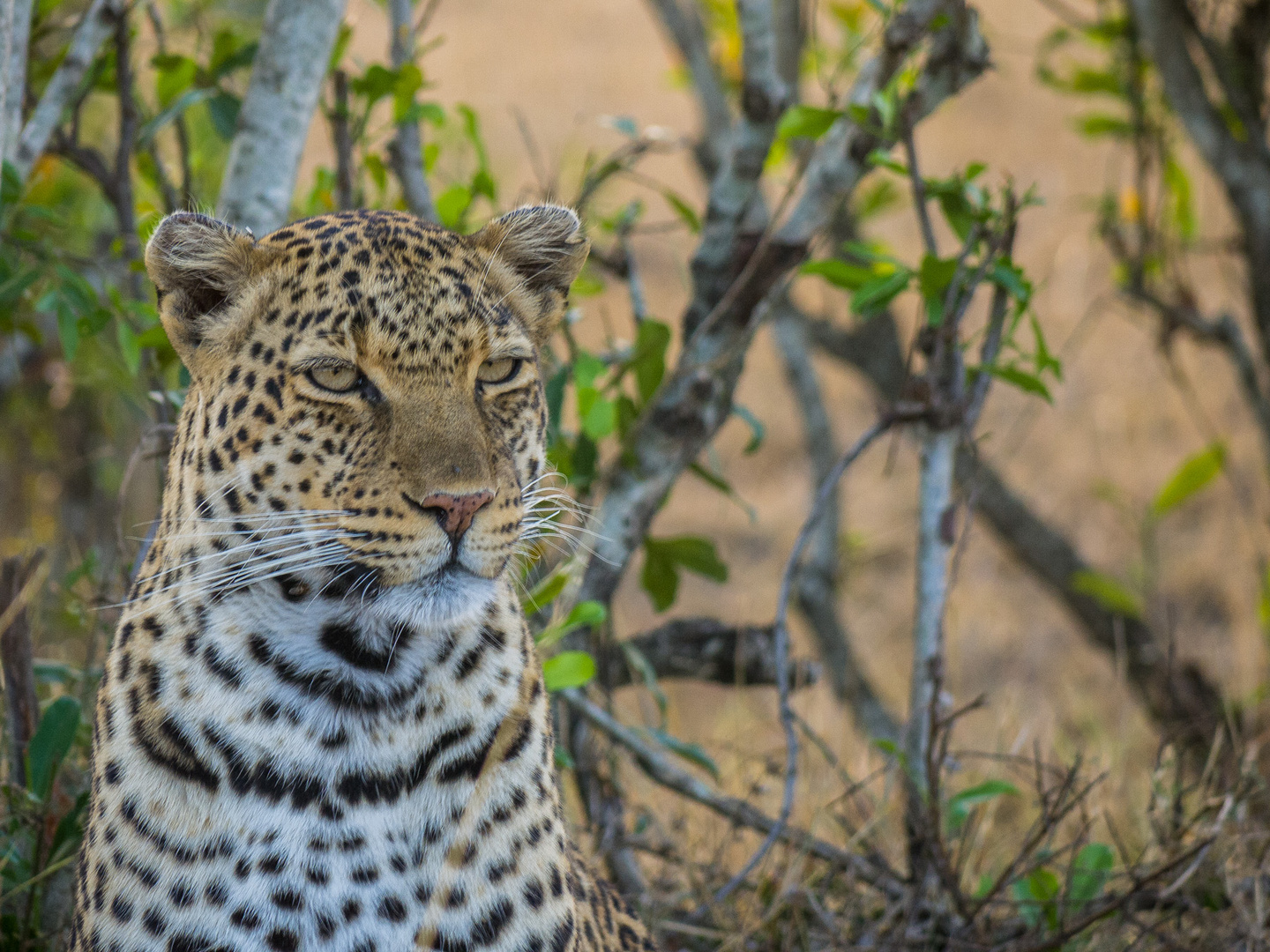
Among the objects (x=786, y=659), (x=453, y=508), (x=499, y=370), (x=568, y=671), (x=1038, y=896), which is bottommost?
(x=1038, y=896)

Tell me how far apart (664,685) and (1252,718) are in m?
5.89

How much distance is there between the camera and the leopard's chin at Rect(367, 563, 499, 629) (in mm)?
2568

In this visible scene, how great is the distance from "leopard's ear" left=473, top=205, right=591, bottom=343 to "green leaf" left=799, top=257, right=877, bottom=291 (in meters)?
0.94

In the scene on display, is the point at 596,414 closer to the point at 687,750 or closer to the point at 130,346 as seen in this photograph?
the point at 687,750

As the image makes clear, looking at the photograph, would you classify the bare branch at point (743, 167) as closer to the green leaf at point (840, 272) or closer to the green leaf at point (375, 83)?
the green leaf at point (840, 272)

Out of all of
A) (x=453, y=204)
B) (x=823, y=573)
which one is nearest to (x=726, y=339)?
(x=453, y=204)

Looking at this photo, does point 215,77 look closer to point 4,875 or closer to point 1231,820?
point 4,875

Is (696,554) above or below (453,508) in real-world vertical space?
below

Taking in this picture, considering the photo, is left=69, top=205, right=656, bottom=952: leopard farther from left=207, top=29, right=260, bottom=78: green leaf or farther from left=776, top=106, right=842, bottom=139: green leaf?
left=207, top=29, right=260, bottom=78: green leaf

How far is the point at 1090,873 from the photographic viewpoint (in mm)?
3754

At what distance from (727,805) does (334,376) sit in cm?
203

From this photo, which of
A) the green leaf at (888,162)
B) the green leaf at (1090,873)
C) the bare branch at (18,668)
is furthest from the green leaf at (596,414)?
the green leaf at (1090,873)

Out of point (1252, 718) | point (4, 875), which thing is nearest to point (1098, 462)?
point (1252, 718)

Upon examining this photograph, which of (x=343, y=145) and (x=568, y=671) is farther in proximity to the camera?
(x=343, y=145)
